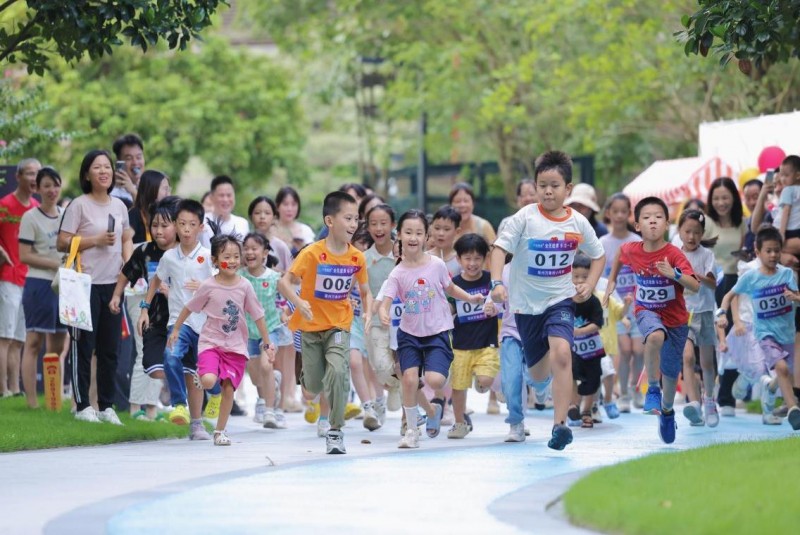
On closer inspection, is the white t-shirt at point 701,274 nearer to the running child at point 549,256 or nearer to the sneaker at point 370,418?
the running child at point 549,256

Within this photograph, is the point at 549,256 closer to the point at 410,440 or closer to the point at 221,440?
the point at 410,440

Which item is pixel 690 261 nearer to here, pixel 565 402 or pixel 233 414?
pixel 565 402

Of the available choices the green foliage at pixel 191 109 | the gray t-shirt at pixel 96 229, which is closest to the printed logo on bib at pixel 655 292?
the gray t-shirt at pixel 96 229

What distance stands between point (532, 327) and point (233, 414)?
591cm

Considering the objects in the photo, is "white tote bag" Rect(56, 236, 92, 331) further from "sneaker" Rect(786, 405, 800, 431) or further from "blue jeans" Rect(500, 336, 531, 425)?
"sneaker" Rect(786, 405, 800, 431)

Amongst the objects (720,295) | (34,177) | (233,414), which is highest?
(34,177)

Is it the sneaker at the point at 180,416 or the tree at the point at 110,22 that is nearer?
the tree at the point at 110,22

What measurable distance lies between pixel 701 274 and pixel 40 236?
580cm

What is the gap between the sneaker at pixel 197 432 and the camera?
13.1 m

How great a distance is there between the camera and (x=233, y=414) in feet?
56.1

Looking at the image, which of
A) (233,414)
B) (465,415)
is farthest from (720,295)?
(233,414)

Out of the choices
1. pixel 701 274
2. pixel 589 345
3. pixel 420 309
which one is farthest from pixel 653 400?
pixel 589 345

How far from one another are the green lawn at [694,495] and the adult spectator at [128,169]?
659 centimetres

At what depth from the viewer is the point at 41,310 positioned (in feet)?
48.8
